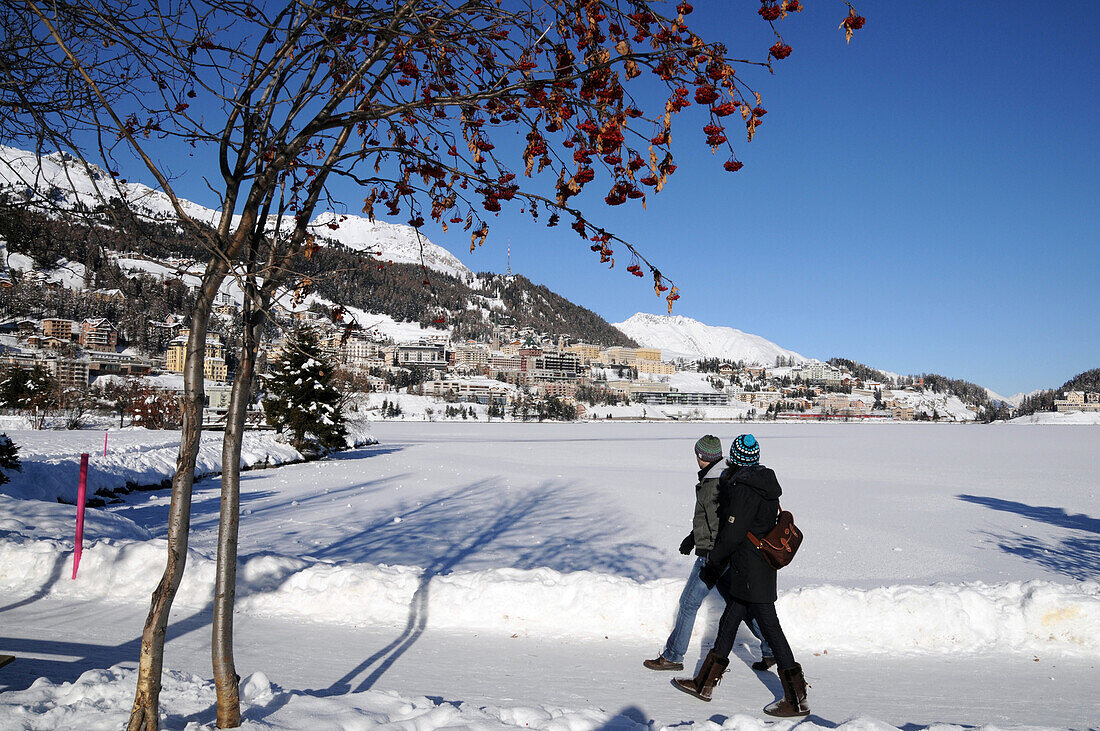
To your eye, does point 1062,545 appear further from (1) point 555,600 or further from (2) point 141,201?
(2) point 141,201

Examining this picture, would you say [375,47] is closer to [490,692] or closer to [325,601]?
[490,692]

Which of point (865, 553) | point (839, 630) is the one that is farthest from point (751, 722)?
point (865, 553)

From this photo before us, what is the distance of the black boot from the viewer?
13.5 feet

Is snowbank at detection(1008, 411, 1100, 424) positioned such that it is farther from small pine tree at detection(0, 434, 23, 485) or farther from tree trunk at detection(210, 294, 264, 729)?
tree trunk at detection(210, 294, 264, 729)

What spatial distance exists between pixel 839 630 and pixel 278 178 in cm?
546

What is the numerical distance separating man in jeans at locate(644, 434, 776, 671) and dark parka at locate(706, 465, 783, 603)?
1.00ft

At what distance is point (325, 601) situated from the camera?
6.14 meters

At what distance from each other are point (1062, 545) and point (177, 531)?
1458 centimetres

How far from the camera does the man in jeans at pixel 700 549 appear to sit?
4.64m

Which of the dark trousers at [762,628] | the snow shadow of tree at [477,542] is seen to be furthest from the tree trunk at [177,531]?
the dark trousers at [762,628]

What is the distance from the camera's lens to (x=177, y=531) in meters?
2.78

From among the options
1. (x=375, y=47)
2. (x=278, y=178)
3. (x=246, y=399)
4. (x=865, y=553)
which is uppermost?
(x=375, y=47)

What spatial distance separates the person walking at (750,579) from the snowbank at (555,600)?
131 cm

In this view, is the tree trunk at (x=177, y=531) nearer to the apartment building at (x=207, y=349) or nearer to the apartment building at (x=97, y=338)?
the apartment building at (x=207, y=349)
